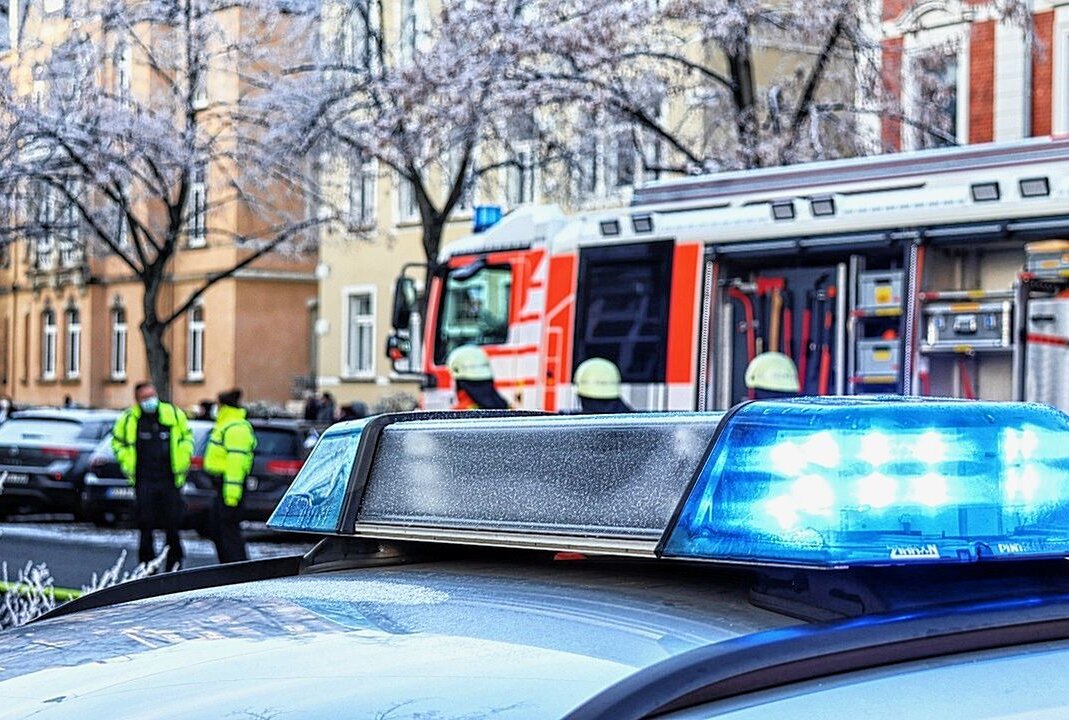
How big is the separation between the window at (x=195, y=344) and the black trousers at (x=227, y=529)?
98.5ft

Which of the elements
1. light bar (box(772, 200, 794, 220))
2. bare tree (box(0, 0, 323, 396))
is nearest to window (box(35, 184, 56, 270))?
bare tree (box(0, 0, 323, 396))

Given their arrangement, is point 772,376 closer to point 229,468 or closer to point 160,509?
point 229,468

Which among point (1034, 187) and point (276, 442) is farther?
point (276, 442)

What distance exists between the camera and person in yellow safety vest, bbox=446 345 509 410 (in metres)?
12.8

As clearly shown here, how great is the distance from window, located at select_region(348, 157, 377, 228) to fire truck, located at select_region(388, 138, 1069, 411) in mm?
7594

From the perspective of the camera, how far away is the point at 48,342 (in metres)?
49.9

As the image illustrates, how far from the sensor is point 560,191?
23.7 metres

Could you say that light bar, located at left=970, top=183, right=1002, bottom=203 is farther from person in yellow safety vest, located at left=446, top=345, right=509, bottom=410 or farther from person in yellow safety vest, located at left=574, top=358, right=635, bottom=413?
person in yellow safety vest, located at left=446, top=345, right=509, bottom=410

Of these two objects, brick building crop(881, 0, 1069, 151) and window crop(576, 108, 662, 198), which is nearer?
window crop(576, 108, 662, 198)

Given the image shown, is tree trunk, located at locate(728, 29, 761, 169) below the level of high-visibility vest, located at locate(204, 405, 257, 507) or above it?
above

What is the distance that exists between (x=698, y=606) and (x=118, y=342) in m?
46.5

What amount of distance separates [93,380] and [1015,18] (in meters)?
32.7

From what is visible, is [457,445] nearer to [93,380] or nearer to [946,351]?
[946,351]

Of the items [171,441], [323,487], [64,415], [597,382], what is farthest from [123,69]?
[323,487]
